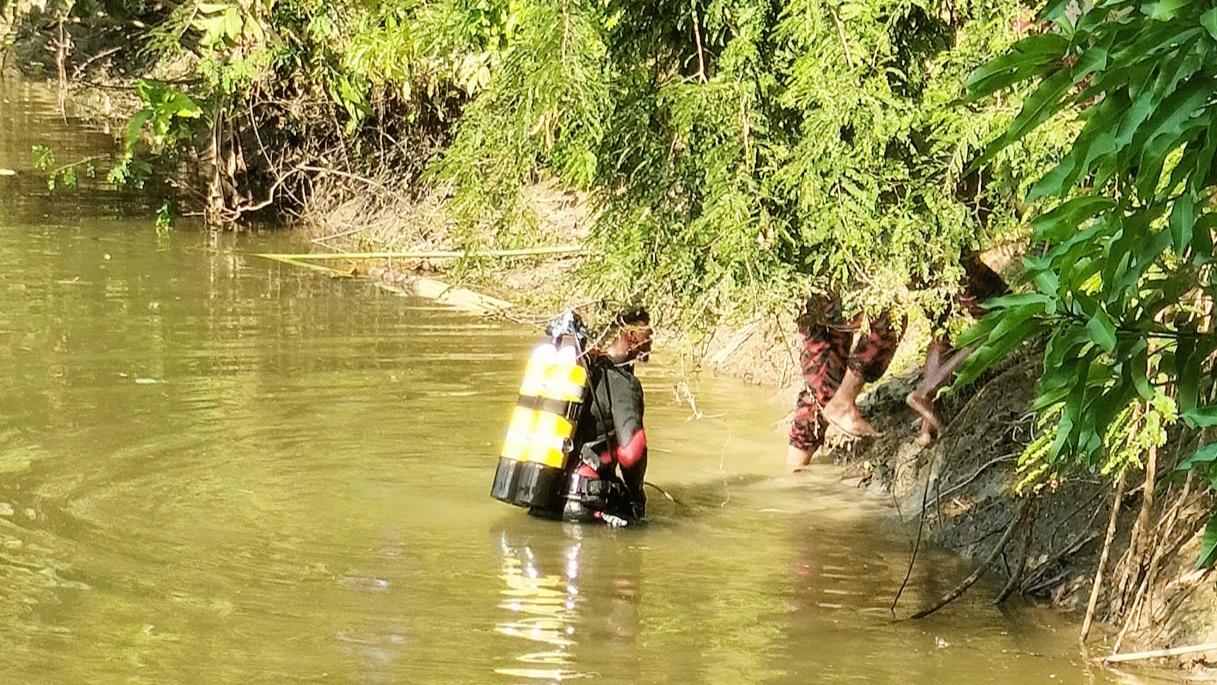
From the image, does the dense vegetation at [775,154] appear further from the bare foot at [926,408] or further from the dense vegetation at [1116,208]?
the dense vegetation at [1116,208]

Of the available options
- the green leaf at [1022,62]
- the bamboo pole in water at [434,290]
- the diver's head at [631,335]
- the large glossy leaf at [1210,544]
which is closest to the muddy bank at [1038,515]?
the diver's head at [631,335]

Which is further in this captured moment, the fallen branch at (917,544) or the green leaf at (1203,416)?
the fallen branch at (917,544)

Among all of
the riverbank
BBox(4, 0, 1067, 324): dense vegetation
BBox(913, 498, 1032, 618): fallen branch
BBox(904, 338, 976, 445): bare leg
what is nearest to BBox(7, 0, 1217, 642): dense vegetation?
BBox(4, 0, 1067, 324): dense vegetation

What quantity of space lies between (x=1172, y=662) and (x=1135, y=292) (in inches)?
139

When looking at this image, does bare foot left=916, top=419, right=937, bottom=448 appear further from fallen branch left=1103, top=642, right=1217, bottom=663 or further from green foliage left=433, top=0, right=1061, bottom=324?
fallen branch left=1103, top=642, right=1217, bottom=663


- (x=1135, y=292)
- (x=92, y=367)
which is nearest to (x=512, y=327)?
(x=92, y=367)

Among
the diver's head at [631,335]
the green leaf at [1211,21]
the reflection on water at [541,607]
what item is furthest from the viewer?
the diver's head at [631,335]

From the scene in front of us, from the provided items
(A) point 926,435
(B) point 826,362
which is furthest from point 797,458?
(A) point 926,435

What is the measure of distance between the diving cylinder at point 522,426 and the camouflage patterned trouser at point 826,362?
1.67m

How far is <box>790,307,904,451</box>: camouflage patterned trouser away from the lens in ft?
28.6

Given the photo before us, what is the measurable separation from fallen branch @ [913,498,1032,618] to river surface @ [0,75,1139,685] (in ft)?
0.24

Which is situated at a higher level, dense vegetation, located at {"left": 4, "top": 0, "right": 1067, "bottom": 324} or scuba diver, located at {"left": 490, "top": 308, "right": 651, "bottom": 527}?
dense vegetation, located at {"left": 4, "top": 0, "right": 1067, "bottom": 324}

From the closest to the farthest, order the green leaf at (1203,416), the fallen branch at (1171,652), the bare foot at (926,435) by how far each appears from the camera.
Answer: the green leaf at (1203,416) < the fallen branch at (1171,652) < the bare foot at (926,435)

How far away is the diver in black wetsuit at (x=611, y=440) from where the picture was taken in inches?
304
